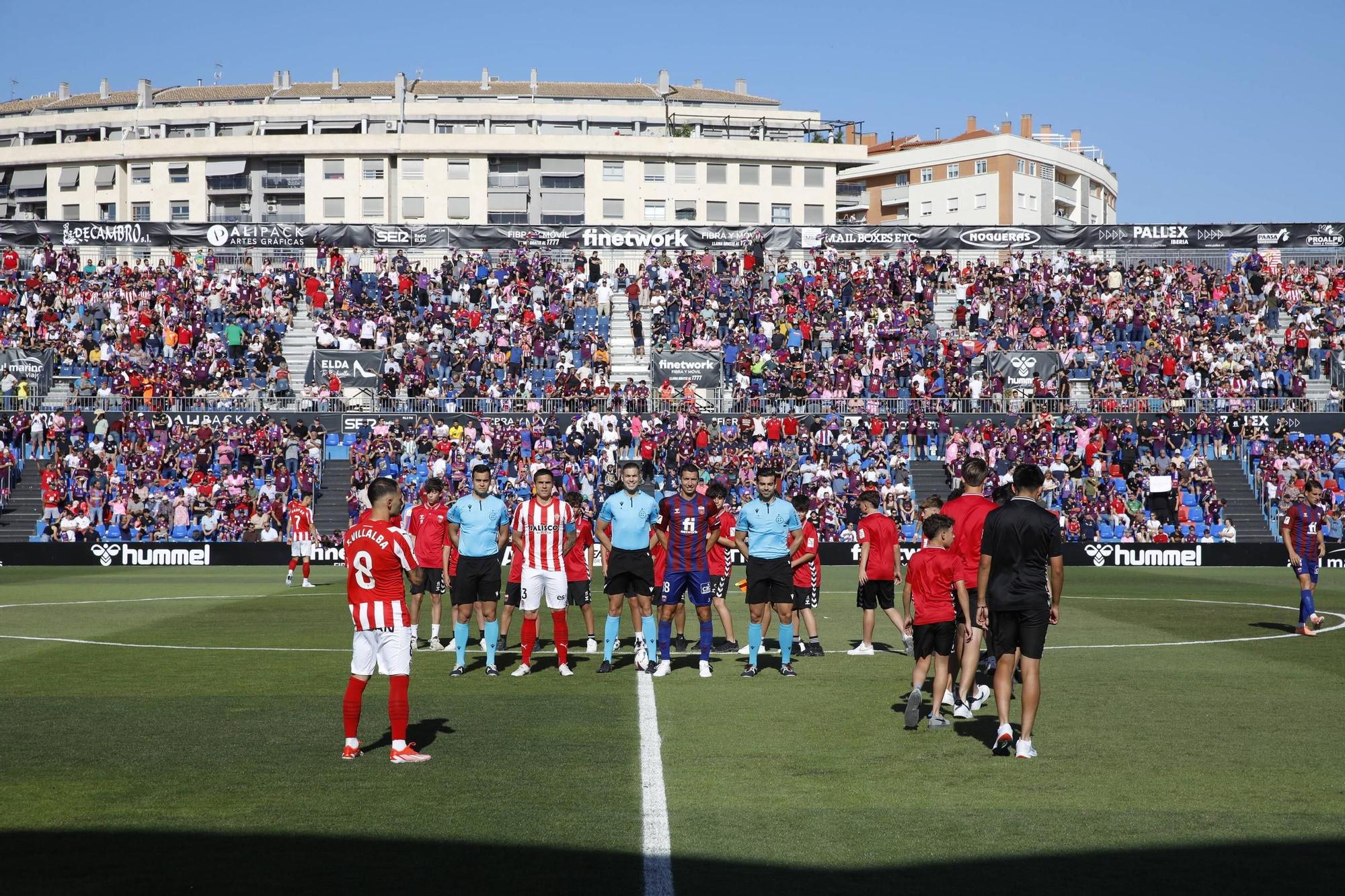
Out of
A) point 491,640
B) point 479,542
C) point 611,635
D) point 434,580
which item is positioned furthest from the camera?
point 434,580

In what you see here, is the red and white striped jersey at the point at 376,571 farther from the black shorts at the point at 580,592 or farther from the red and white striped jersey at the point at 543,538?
the black shorts at the point at 580,592

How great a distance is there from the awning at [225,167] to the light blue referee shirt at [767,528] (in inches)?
3364

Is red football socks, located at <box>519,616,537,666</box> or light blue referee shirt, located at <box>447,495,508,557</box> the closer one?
red football socks, located at <box>519,616,537,666</box>

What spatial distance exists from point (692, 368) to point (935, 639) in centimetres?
3424

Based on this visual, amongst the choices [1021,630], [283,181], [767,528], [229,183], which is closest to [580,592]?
[767,528]

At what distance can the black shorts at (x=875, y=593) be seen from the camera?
54.7 ft

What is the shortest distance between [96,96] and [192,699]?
11339 cm

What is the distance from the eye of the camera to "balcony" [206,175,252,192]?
303ft

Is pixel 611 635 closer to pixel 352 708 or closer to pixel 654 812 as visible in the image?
pixel 352 708

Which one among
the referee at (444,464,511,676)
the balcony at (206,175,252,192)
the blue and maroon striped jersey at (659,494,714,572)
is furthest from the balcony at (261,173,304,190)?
the blue and maroon striped jersey at (659,494,714,572)

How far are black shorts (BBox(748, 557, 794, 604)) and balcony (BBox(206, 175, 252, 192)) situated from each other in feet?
280

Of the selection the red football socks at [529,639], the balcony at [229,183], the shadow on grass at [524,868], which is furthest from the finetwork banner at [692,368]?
the balcony at [229,183]

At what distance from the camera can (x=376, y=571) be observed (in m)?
10.4

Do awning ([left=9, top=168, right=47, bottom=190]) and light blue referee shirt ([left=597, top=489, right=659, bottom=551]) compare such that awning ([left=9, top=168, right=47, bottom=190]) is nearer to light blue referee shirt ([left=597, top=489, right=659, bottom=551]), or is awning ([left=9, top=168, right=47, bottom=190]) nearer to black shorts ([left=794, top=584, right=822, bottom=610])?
black shorts ([left=794, top=584, right=822, bottom=610])
